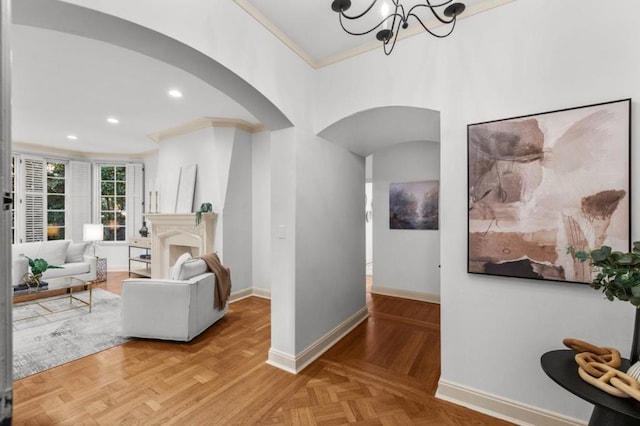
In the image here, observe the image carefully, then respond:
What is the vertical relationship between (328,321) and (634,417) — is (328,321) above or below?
below

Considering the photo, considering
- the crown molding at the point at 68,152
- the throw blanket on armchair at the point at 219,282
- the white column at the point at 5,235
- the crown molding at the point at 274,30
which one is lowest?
the throw blanket on armchair at the point at 219,282

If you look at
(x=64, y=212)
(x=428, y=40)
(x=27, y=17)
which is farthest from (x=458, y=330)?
(x=64, y=212)

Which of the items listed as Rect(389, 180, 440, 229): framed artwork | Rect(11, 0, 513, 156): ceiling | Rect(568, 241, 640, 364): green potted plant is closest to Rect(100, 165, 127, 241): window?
Rect(11, 0, 513, 156): ceiling

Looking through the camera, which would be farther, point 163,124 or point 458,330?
point 163,124

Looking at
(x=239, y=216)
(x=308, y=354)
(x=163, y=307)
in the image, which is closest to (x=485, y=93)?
(x=308, y=354)

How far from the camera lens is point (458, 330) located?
7.18ft

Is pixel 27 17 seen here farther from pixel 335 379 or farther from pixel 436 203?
pixel 436 203

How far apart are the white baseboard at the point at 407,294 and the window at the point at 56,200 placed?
23.6 ft

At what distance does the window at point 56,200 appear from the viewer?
250 inches

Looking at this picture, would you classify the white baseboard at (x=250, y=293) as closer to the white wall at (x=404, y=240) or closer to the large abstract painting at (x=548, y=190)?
the white wall at (x=404, y=240)

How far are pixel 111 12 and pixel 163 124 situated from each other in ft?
12.7

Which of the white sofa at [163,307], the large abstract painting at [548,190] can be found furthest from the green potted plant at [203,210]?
the large abstract painting at [548,190]

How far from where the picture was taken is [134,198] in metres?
7.05

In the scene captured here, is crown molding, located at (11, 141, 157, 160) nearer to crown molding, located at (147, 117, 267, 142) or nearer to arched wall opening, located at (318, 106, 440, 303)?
crown molding, located at (147, 117, 267, 142)
